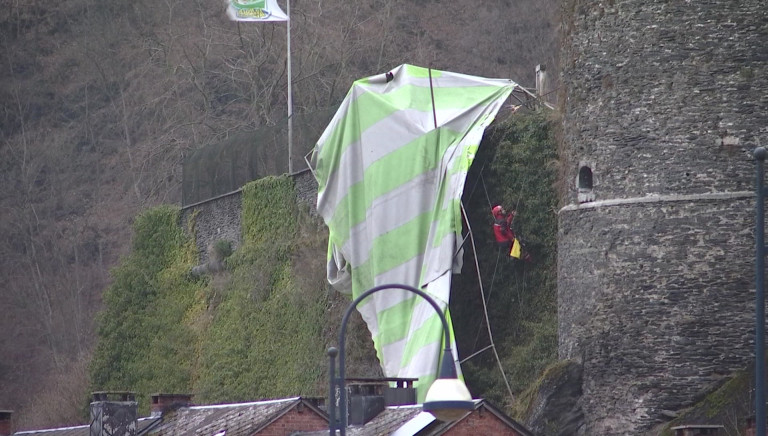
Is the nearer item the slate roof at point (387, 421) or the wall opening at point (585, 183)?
the slate roof at point (387, 421)

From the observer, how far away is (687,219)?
1117 inches

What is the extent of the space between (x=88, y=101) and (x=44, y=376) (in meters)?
9.79

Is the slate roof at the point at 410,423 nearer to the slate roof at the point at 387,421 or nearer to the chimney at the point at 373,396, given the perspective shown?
the slate roof at the point at 387,421

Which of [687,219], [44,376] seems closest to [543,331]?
[687,219]

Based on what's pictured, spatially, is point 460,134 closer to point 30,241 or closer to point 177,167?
point 177,167

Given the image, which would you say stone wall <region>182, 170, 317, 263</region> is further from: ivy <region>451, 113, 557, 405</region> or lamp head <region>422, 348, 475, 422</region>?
lamp head <region>422, 348, 475, 422</region>

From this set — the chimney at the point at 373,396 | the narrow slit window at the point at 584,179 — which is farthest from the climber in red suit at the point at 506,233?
the chimney at the point at 373,396

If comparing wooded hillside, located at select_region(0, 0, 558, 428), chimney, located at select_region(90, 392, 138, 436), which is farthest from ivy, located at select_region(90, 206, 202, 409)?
chimney, located at select_region(90, 392, 138, 436)

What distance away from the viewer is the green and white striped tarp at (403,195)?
106 ft

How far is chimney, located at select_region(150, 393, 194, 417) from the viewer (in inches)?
1350

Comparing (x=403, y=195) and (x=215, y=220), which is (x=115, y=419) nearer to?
(x=403, y=195)

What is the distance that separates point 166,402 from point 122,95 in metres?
31.7

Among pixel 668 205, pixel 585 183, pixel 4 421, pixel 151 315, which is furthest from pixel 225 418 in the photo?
pixel 151 315

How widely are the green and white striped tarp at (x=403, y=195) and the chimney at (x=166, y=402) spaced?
10.7 feet
